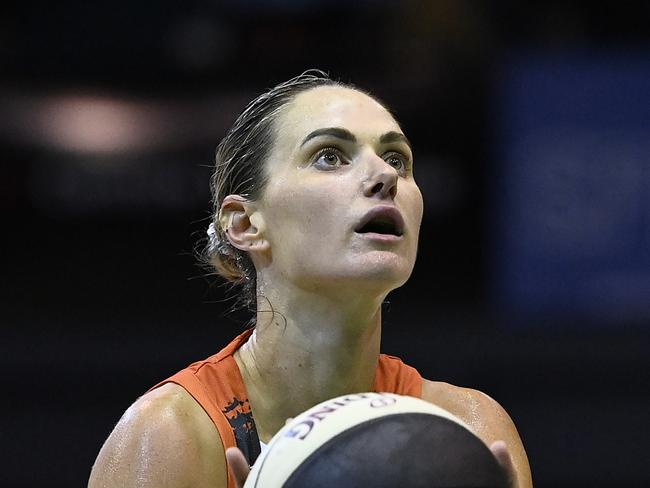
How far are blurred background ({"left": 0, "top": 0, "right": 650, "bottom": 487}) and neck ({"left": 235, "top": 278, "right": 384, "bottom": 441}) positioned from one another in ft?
7.79

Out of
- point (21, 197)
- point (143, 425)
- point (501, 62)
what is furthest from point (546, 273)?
point (143, 425)

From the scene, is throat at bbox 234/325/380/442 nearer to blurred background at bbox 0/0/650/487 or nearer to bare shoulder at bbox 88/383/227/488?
bare shoulder at bbox 88/383/227/488

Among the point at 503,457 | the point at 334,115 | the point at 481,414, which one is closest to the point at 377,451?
the point at 503,457

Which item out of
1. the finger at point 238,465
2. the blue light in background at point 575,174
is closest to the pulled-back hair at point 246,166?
the finger at point 238,465

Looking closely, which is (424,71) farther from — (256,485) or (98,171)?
(256,485)

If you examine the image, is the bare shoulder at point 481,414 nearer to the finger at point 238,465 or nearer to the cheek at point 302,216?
the cheek at point 302,216

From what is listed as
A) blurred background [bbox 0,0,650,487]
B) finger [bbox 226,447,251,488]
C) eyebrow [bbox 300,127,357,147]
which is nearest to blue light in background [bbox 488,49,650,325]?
blurred background [bbox 0,0,650,487]

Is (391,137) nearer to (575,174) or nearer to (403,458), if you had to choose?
(403,458)

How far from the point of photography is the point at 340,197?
7.90 ft

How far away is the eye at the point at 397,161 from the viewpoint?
8.45ft

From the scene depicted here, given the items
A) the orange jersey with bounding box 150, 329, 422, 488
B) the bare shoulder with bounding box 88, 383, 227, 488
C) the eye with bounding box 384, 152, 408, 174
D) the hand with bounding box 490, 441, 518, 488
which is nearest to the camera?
the hand with bounding box 490, 441, 518, 488

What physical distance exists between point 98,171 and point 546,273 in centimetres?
197

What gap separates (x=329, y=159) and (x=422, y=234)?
2.68 m

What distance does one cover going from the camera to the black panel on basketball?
1.90 m
